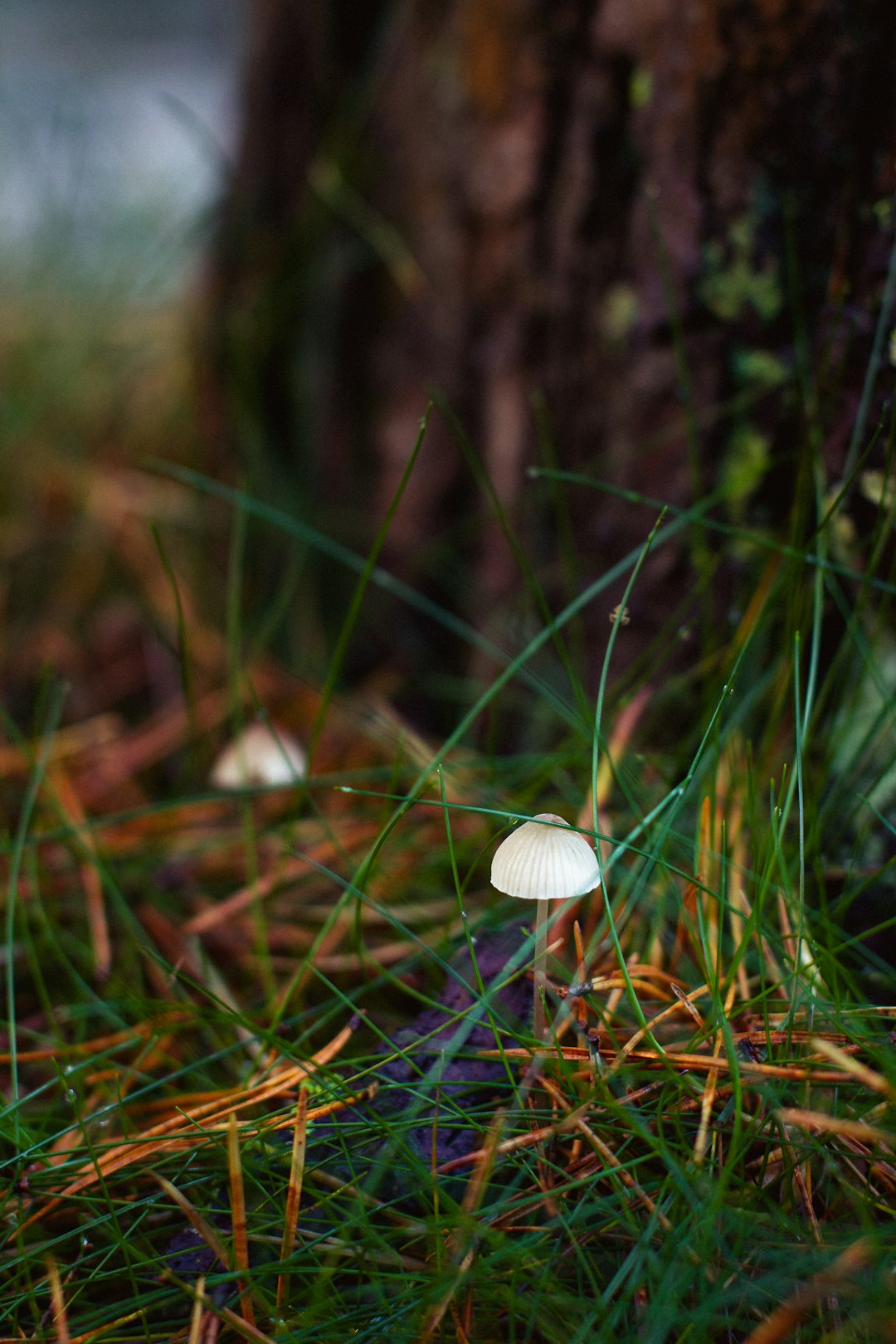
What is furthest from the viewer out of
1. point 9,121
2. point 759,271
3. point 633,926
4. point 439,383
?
point 9,121

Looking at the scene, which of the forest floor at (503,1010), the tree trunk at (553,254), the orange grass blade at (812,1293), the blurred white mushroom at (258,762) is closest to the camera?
the orange grass blade at (812,1293)

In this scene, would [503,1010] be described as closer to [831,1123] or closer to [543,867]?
[543,867]

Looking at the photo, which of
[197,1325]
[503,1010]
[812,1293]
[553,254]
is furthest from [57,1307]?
[553,254]

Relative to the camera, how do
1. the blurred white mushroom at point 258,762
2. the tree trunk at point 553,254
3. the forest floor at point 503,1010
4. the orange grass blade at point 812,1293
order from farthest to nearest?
the blurred white mushroom at point 258,762, the tree trunk at point 553,254, the forest floor at point 503,1010, the orange grass blade at point 812,1293

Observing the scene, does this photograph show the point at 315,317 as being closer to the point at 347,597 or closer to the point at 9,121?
the point at 347,597

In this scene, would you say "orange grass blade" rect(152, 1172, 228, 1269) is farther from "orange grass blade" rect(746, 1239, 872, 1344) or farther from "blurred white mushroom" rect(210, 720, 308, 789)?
"blurred white mushroom" rect(210, 720, 308, 789)

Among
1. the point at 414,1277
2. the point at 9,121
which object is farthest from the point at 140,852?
the point at 9,121

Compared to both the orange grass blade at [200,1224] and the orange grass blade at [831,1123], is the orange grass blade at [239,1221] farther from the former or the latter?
the orange grass blade at [831,1123]

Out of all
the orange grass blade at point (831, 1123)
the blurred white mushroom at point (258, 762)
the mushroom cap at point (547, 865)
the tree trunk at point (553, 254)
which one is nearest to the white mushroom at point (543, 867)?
the mushroom cap at point (547, 865)
